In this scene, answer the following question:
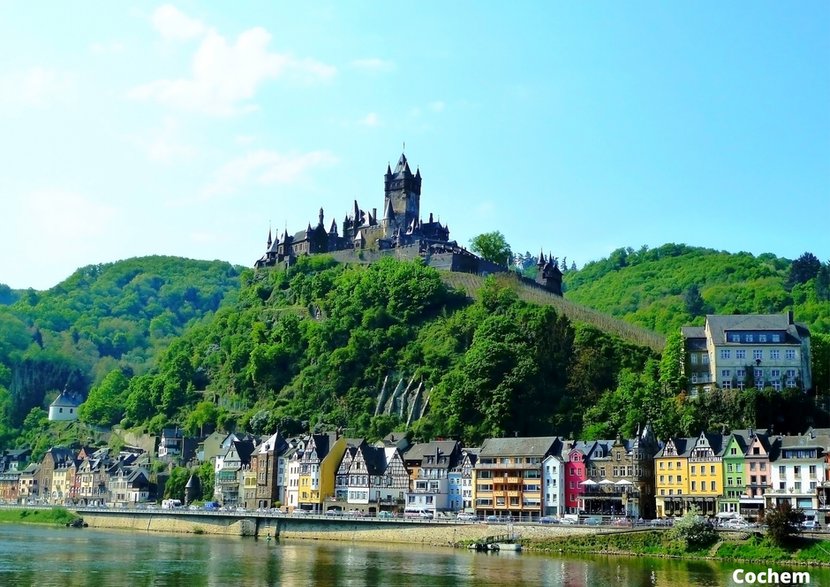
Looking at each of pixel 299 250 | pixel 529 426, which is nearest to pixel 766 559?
pixel 529 426

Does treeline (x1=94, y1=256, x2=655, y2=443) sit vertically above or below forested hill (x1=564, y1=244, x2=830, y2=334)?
below

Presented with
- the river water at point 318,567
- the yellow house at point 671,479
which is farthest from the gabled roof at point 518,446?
the river water at point 318,567

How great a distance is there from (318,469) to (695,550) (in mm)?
41924

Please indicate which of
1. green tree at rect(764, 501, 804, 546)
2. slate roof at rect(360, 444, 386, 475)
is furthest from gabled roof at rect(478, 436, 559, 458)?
green tree at rect(764, 501, 804, 546)

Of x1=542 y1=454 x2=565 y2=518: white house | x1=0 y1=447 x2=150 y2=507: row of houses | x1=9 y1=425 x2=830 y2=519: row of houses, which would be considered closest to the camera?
x1=9 y1=425 x2=830 y2=519: row of houses

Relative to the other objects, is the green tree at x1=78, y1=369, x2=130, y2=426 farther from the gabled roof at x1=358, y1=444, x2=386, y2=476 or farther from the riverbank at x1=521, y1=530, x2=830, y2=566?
the riverbank at x1=521, y1=530, x2=830, y2=566

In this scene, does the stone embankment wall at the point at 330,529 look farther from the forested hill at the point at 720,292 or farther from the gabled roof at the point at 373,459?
the forested hill at the point at 720,292

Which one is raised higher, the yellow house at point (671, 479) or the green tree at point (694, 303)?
the green tree at point (694, 303)

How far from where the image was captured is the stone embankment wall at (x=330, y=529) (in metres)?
72.5

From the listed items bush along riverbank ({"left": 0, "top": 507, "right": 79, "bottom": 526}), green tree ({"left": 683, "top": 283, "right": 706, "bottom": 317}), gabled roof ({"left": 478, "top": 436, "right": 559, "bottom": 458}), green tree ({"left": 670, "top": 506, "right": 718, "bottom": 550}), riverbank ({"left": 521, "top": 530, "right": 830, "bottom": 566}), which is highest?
green tree ({"left": 683, "top": 283, "right": 706, "bottom": 317})

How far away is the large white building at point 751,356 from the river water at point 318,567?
31.0 meters

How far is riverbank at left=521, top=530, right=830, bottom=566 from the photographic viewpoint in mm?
58344

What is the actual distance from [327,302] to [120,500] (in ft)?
117

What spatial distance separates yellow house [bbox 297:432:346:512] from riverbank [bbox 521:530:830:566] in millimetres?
29132
